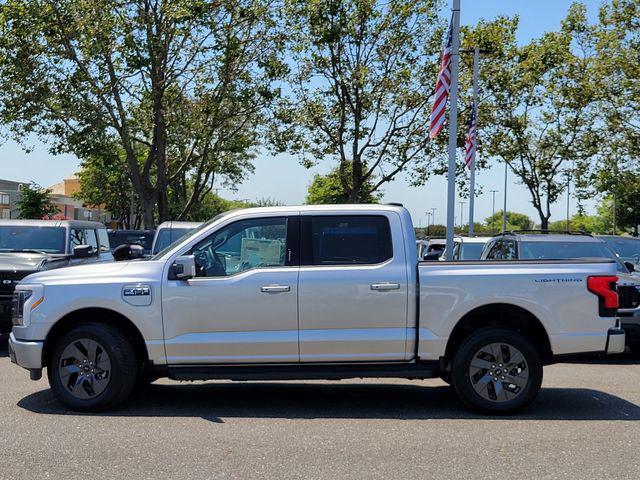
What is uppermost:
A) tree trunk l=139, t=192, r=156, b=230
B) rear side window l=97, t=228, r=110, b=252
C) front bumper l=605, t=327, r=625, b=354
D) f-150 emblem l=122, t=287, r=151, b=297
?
tree trunk l=139, t=192, r=156, b=230

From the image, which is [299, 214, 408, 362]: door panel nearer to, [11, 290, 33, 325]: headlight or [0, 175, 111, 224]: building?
[11, 290, 33, 325]: headlight

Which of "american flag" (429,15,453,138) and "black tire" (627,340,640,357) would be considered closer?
"black tire" (627,340,640,357)

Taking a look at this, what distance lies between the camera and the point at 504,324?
25.0ft

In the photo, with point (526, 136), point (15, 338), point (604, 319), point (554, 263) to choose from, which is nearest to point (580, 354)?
point (604, 319)

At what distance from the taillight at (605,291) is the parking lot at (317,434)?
1004 mm

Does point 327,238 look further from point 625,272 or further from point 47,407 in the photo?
point 625,272

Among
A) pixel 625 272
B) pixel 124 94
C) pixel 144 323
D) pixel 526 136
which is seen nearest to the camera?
pixel 144 323

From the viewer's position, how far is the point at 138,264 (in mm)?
7465

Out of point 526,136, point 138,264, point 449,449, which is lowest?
point 449,449

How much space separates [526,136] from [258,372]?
2713 centimetres

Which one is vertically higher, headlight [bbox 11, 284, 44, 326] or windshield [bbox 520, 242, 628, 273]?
windshield [bbox 520, 242, 628, 273]

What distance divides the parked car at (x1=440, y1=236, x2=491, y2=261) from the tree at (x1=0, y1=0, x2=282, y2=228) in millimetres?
12761

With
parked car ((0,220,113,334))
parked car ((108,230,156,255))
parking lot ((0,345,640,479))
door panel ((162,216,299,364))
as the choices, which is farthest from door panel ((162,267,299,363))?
parked car ((108,230,156,255))

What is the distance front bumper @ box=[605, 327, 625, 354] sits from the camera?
24.2ft
